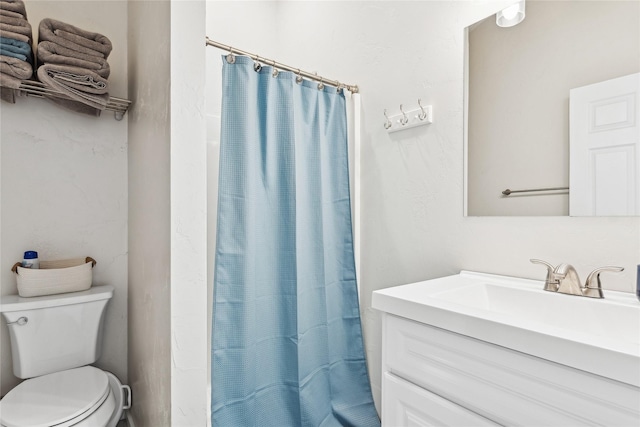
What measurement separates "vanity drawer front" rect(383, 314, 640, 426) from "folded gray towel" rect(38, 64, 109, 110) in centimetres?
153

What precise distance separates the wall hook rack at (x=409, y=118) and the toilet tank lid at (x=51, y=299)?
1518 mm

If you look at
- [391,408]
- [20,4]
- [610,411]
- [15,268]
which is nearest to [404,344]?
[391,408]

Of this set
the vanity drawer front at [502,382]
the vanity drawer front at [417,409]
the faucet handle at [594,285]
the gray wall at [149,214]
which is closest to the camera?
the vanity drawer front at [502,382]

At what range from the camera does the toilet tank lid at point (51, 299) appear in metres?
1.36

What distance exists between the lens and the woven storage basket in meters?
1.44

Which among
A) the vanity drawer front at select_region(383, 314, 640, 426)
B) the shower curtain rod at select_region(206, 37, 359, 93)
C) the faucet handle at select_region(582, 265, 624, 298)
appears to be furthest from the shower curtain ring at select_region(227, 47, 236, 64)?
the faucet handle at select_region(582, 265, 624, 298)

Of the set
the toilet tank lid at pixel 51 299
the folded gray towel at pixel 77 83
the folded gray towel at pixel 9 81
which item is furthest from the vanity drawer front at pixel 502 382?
the folded gray towel at pixel 9 81

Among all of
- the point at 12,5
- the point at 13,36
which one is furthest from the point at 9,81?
the point at 12,5

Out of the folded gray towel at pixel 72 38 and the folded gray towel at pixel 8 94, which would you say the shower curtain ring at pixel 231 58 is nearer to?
the folded gray towel at pixel 72 38

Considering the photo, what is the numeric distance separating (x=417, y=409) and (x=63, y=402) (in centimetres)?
125

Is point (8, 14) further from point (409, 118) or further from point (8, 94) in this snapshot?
point (409, 118)

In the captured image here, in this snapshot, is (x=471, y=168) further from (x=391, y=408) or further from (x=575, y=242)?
(x=391, y=408)

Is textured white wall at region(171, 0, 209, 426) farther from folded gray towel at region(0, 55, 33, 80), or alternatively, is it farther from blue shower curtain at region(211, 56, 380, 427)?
folded gray towel at region(0, 55, 33, 80)

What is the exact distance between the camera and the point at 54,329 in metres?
1.43
